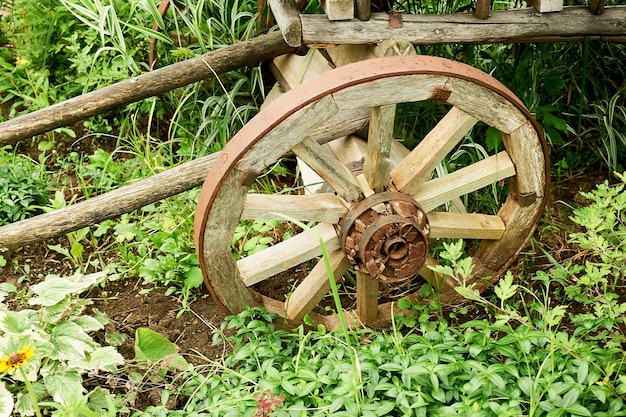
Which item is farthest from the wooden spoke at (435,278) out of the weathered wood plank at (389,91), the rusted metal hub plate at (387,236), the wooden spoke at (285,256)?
the weathered wood plank at (389,91)

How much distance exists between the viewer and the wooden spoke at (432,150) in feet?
7.38

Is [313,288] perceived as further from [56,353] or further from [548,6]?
[548,6]

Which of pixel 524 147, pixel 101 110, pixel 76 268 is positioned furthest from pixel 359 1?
pixel 76 268

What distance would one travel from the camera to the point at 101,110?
9.77ft

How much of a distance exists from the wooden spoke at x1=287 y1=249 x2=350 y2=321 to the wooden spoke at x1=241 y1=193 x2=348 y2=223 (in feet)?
0.65

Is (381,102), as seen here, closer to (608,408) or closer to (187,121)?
(608,408)

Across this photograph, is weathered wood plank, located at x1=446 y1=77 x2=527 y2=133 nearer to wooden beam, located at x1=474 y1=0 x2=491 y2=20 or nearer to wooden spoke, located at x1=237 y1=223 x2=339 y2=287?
wooden beam, located at x1=474 y1=0 x2=491 y2=20

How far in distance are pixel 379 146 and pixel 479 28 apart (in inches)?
24.5

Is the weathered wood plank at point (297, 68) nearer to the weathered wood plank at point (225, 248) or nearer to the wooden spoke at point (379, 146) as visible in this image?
the wooden spoke at point (379, 146)

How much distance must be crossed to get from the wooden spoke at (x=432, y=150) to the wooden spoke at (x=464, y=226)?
0.17 m

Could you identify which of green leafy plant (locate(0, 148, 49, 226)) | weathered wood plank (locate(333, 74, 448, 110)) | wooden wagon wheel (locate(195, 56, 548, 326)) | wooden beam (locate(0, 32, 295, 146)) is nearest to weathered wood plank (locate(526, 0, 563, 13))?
wooden wagon wheel (locate(195, 56, 548, 326))

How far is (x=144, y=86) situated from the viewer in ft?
9.88

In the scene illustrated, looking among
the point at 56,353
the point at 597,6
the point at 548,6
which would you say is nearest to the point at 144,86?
the point at 56,353

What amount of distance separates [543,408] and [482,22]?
135 centimetres
